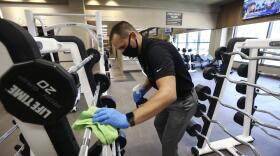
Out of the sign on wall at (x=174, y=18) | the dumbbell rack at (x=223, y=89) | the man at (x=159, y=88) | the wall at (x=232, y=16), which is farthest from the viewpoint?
the sign on wall at (x=174, y=18)

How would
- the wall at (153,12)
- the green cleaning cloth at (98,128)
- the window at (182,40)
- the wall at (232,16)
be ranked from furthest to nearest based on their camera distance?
1. the window at (182,40)
2. the wall at (232,16)
3. the wall at (153,12)
4. the green cleaning cloth at (98,128)

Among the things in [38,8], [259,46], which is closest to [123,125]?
[259,46]

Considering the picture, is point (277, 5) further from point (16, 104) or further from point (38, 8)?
point (38, 8)

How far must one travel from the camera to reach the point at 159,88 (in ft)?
3.30

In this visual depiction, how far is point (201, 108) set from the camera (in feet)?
6.43

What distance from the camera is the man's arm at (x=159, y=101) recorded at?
87 centimetres

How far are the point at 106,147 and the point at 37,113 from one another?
321 millimetres

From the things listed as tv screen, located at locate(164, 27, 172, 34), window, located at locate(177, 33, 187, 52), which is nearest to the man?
tv screen, located at locate(164, 27, 172, 34)

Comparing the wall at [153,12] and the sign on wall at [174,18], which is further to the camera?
the sign on wall at [174,18]

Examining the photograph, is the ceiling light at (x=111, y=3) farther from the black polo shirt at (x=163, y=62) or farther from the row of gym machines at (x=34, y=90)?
the row of gym machines at (x=34, y=90)

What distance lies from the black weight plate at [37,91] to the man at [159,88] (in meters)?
0.20

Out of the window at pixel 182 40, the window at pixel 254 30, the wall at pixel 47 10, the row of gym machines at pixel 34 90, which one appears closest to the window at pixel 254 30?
the window at pixel 254 30

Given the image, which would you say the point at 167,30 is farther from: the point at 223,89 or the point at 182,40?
the point at 223,89

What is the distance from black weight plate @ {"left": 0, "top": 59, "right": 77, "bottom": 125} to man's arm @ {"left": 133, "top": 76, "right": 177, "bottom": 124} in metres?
0.39
